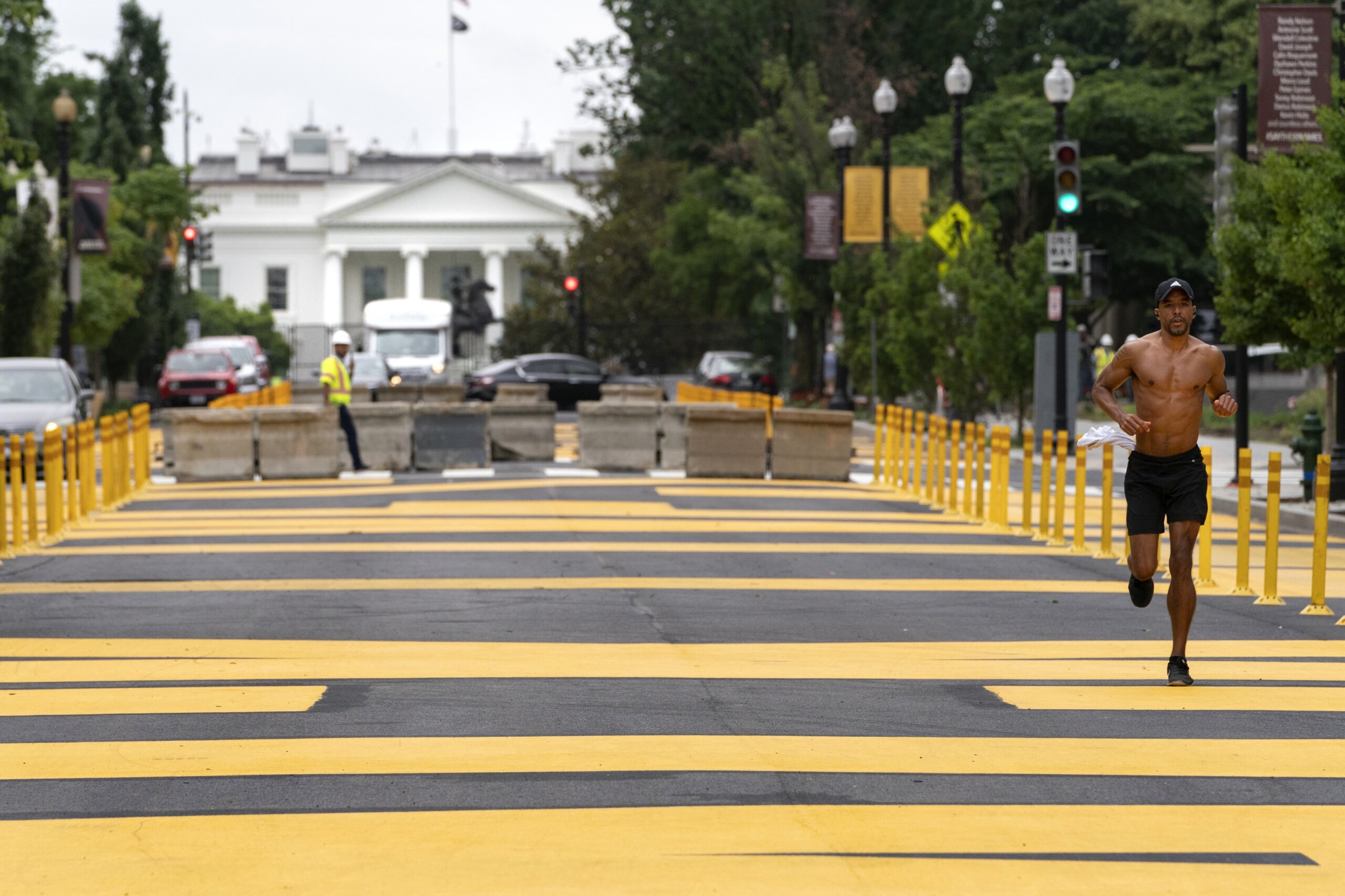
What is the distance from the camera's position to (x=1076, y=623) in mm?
11508

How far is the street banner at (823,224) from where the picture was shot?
3812cm

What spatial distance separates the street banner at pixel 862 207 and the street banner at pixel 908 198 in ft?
1.72

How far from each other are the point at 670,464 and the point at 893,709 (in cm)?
1675

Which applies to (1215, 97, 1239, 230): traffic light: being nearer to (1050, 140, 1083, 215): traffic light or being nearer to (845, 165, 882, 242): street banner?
(1050, 140, 1083, 215): traffic light

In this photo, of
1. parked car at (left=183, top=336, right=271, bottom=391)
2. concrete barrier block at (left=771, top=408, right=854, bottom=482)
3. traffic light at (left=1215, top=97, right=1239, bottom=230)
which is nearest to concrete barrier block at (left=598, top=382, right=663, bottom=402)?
parked car at (left=183, top=336, right=271, bottom=391)

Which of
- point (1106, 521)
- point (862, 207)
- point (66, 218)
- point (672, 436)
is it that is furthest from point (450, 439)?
point (66, 218)

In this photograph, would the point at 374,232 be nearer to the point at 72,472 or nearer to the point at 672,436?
the point at 672,436

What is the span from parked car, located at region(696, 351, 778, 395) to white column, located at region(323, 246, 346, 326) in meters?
48.5

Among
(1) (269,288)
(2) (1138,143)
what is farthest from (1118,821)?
(1) (269,288)

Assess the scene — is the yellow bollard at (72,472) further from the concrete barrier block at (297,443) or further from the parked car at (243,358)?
the parked car at (243,358)

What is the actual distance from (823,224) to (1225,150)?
637 inches

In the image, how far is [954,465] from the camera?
1855 centimetres

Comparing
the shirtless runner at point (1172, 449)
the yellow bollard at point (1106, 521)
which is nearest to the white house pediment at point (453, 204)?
the yellow bollard at point (1106, 521)

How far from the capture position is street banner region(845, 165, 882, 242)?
3697 cm
